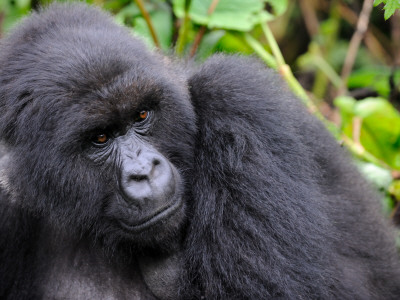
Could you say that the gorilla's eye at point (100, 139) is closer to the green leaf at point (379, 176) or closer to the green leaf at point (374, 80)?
the green leaf at point (379, 176)

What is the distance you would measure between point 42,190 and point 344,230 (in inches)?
73.9

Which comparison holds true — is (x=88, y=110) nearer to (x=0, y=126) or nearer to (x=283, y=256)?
(x=0, y=126)

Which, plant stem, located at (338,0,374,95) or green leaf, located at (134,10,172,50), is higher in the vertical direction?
green leaf, located at (134,10,172,50)

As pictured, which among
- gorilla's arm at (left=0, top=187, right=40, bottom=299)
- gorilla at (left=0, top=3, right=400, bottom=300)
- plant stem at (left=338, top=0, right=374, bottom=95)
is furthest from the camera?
plant stem at (left=338, top=0, right=374, bottom=95)

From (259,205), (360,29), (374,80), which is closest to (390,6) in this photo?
(259,205)

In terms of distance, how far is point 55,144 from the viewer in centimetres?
324

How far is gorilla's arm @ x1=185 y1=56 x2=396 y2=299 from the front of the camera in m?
3.27

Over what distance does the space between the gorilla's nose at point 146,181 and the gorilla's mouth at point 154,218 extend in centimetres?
5

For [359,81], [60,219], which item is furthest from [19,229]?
[359,81]

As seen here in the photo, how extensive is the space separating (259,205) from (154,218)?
598mm

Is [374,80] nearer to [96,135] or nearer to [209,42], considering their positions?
[209,42]

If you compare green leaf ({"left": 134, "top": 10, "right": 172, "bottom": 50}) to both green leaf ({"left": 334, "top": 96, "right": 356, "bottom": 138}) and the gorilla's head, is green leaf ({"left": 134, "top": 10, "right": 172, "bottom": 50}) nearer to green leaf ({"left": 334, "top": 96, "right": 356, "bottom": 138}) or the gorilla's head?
green leaf ({"left": 334, "top": 96, "right": 356, "bottom": 138})

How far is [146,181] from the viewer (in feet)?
10.3

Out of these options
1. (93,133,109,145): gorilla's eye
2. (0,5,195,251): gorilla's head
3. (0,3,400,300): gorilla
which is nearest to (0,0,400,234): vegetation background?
(0,3,400,300): gorilla
